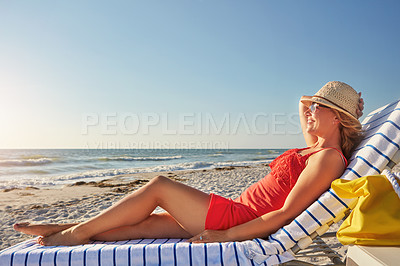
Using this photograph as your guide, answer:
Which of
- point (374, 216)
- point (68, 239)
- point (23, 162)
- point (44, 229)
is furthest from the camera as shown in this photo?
point (23, 162)

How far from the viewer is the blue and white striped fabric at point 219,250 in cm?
170

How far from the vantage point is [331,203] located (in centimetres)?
178

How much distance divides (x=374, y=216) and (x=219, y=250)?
835mm

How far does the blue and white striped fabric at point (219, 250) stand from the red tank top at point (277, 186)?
0.29 m

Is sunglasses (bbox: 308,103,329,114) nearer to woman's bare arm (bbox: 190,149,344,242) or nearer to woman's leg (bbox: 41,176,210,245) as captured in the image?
woman's bare arm (bbox: 190,149,344,242)

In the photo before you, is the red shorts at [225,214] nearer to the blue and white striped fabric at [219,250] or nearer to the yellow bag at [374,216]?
the blue and white striped fabric at [219,250]

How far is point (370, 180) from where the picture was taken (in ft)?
4.64

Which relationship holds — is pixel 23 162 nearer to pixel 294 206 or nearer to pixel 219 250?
pixel 219 250

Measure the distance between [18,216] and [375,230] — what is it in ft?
20.1

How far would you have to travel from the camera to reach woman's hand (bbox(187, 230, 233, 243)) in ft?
6.13

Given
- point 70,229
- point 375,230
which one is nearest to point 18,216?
point 70,229

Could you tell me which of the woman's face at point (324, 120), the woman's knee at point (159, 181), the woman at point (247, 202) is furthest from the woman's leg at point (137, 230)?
the woman's face at point (324, 120)

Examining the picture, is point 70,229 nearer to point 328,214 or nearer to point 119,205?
point 119,205

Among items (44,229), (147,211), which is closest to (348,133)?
(147,211)
